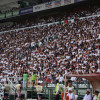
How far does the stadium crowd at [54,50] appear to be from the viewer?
1972 centimetres

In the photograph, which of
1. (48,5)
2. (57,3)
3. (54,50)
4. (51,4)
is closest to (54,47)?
(54,50)

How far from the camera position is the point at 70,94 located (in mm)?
11883

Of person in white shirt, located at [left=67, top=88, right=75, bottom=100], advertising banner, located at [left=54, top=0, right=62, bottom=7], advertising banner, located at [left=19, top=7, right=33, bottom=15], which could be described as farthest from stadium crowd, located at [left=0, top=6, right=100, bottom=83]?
person in white shirt, located at [left=67, top=88, right=75, bottom=100]

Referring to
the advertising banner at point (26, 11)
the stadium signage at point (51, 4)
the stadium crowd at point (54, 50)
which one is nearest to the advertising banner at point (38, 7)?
the stadium signage at point (51, 4)

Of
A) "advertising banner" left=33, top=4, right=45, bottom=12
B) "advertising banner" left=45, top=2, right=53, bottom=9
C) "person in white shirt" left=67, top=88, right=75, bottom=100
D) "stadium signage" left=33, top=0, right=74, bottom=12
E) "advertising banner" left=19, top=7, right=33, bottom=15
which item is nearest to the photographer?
"person in white shirt" left=67, top=88, right=75, bottom=100

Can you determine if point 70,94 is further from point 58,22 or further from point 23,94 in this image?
point 58,22

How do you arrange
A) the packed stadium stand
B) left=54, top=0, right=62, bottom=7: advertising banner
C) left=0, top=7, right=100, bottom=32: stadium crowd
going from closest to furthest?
the packed stadium stand → left=0, top=7, right=100, bottom=32: stadium crowd → left=54, top=0, right=62, bottom=7: advertising banner

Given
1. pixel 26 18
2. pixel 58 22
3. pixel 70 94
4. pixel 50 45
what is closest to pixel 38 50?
pixel 50 45

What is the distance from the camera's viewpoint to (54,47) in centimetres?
2419

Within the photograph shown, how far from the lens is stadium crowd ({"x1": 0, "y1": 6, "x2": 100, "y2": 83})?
19719mm

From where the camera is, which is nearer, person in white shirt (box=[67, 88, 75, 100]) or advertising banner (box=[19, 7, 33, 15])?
person in white shirt (box=[67, 88, 75, 100])

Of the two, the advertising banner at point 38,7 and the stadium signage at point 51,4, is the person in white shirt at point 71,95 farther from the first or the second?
the advertising banner at point 38,7

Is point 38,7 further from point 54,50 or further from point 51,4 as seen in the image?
point 54,50

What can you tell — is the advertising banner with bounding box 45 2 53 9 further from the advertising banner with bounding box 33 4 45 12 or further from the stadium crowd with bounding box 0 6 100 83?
the stadium crowd with bounding box 0 6 100 83
